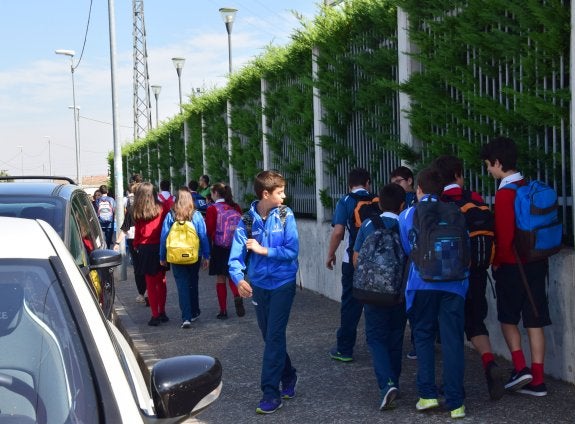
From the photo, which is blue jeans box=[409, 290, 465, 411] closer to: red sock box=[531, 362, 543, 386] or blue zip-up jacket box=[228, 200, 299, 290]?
red sock box=[531, 362, 543, 386]

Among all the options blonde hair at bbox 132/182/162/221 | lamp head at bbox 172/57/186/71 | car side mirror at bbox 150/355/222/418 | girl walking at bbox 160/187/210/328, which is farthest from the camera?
lamp head at bbox 172/57/186/71

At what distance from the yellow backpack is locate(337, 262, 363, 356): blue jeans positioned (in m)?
2.77

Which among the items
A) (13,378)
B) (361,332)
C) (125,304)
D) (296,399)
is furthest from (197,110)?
(13,378)

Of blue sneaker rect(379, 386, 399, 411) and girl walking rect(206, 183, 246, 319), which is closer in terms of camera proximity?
blue sneaker rect(379, 386, 399, 411)

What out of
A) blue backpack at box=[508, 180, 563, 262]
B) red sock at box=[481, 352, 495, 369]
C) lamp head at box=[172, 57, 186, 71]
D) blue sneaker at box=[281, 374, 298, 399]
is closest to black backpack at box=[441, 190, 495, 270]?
blue backpack at box=[508, 180, 563, 262]

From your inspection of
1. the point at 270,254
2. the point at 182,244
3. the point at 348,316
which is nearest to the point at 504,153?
the point at 270,254

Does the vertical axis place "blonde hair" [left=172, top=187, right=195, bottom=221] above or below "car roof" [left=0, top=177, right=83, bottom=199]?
below

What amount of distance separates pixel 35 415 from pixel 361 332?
6862mm

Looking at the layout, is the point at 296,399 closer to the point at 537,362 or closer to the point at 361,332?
the point at 537,362

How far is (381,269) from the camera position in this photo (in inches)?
247

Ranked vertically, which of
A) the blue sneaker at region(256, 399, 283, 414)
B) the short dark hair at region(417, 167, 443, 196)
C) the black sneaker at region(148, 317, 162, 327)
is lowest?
the black sneaker at region(148, 317, 162, 327)

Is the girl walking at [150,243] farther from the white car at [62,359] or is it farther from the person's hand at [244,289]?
the white car at [62,359]

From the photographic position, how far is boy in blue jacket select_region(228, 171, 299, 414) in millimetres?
6180

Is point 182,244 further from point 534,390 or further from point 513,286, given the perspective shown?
point 534,390
